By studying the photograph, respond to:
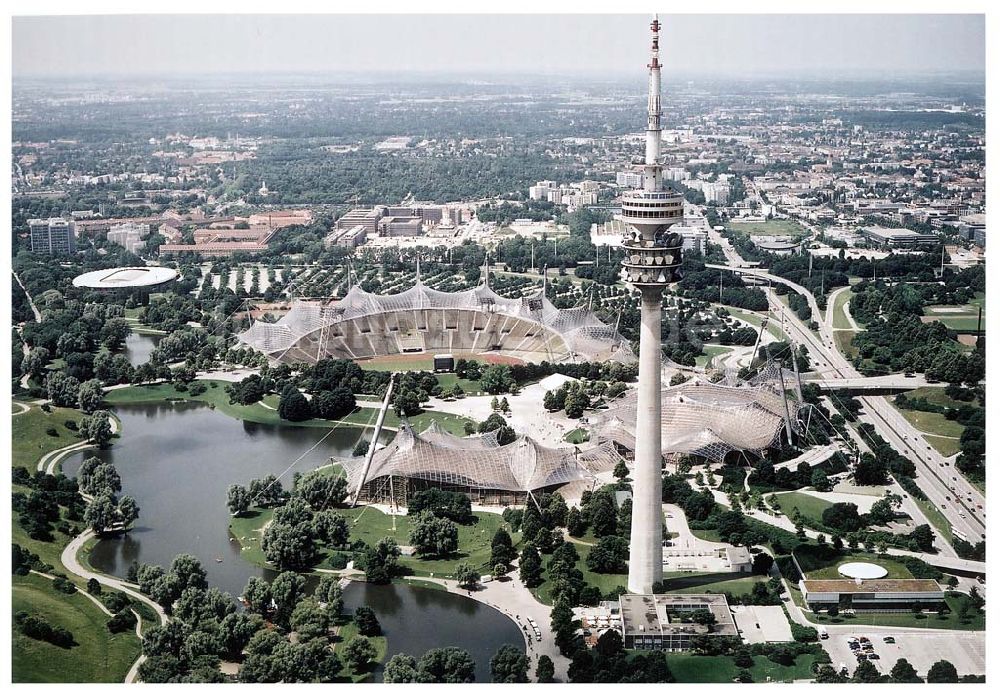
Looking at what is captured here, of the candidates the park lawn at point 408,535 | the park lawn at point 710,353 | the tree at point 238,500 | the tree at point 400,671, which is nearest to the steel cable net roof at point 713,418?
the park lawn at point 408,535

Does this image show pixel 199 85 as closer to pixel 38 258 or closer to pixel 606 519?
pixel 38 258

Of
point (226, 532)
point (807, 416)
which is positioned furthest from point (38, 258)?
point (807, 416)

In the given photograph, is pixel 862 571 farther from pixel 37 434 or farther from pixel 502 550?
pixel 37 434

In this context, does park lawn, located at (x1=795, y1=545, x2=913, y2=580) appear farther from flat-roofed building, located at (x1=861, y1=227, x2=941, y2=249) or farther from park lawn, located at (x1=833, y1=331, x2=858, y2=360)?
flat-roofed building, located at (x1=861, y1=227, x2=941, y2=249)

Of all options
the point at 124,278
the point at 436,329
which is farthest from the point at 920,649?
the point at 124,278

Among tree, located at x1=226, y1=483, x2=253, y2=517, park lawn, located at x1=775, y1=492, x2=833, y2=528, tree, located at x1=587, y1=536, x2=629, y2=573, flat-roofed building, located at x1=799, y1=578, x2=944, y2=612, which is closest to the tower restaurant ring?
flat-roofed building, located at x1=799, y1=578, x2=944, y2=612
